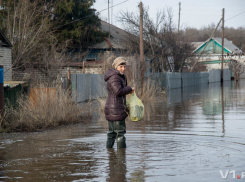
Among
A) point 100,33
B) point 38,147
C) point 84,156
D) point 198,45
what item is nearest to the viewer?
point 84,156

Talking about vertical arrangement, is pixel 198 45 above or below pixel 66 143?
above

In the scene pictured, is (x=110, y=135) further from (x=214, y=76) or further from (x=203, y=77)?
(x=214, y=76)

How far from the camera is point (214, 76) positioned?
4831cm

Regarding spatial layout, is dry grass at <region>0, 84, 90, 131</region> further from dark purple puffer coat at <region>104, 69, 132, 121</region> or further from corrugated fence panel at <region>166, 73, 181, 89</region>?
corrugated fence panel at <region>166, 73, 181, 89</region>

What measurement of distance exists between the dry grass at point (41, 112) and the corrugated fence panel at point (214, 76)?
3904 centimetres

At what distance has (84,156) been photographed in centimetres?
573

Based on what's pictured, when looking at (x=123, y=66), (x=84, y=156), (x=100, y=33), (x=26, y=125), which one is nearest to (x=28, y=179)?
(x=84, y=156)

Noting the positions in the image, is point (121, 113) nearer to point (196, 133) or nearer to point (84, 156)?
point (84, 156)

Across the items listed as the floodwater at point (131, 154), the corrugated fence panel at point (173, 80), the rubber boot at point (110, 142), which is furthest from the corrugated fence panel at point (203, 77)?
the rubber boot at point (110, 142)

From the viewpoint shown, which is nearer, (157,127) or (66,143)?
(66,143)

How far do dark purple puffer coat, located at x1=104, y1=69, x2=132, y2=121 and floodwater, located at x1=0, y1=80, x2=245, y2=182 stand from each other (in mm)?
676

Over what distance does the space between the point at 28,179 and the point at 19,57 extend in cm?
1751

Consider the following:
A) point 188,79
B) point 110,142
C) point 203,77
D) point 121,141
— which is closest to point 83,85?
point 110,142

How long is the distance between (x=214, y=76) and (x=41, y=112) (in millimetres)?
42094
